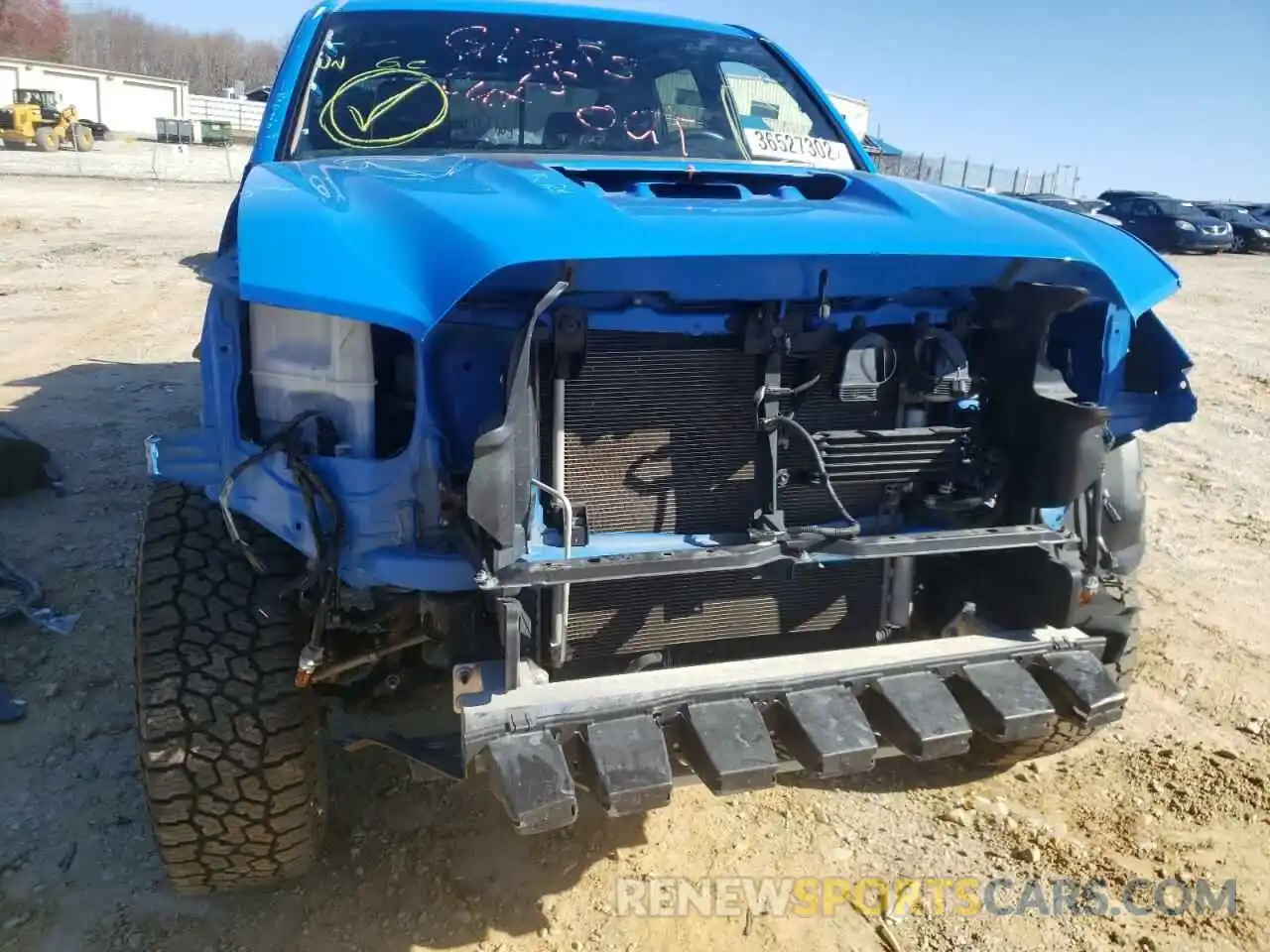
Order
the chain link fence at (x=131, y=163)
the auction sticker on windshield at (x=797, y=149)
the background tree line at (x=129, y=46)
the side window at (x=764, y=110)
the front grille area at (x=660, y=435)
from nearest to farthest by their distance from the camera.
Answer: the front grille area at (x=660, y=435) → the auction sticker on windshield at (x=797, y=149) → the side window at (x=764, y=110) → the chain link fence at (x=131, y=163) → the background tree line at (x=129, y=46)

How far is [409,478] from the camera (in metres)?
2.11

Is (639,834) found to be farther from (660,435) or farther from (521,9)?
(521,9)

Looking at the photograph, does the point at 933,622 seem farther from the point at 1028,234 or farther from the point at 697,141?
the point at 697,141

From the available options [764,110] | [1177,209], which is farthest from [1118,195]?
[764,110]

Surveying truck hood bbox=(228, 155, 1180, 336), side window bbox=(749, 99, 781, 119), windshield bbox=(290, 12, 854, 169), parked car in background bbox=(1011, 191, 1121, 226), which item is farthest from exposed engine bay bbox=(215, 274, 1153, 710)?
side window bbox=(749, 99, 781, 119)

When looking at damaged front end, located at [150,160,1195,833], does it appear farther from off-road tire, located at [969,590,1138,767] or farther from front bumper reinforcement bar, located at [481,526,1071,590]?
off-road tire, located at [969,590,1138,767]

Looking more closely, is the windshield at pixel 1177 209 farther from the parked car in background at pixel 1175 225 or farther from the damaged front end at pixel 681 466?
the damaged front end at pixel 681 466

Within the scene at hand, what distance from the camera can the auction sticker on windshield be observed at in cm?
359

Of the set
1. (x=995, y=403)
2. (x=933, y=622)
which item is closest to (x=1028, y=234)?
(x=995, y=403)

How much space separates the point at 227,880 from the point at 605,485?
136 cm

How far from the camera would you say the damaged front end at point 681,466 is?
80.2 inches

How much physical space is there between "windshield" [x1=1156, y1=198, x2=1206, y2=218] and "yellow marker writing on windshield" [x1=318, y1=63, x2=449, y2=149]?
79.6ft

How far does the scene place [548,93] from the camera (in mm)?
3559

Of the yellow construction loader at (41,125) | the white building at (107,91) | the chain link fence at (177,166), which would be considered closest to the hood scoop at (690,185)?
the chain link fence at (177,166)
